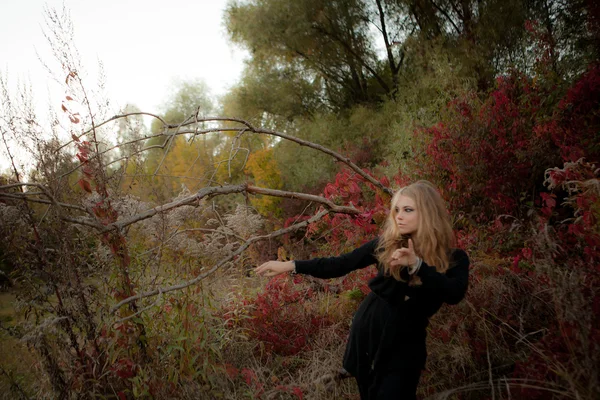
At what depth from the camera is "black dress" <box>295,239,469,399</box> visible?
1719mm

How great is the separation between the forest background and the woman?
0.93ft

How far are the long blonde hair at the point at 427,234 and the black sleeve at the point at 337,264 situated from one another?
4.4 inches

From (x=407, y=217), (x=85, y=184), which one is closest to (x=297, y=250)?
(x=85, y=184)

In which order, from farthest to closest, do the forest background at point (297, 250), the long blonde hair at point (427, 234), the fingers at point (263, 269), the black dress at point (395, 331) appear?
the forest background at point (297, 250), the fingers at point (263, 269), the long blonde hair at point (427, 234), the black dress at point (395, 331)

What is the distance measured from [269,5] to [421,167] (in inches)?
338

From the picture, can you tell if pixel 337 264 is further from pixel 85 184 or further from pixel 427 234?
pixel 85 184

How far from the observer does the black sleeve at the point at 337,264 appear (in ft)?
7.09

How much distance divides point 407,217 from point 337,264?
513 mm

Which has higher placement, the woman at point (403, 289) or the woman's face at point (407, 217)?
the woman's face at point (407, 217)

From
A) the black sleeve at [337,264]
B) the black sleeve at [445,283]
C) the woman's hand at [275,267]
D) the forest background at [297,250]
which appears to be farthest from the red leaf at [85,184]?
the black sleeve at [445,283]

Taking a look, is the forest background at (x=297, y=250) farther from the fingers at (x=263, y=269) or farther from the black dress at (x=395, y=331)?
the fingers at (x=263, y=269)

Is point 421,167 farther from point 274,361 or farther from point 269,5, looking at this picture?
point 269,5

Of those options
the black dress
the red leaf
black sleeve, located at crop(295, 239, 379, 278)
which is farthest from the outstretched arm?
the red leaf

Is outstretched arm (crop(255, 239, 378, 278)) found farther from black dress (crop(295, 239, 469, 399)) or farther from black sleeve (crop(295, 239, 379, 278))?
black dress (crop(295, 239, 469, 399))
